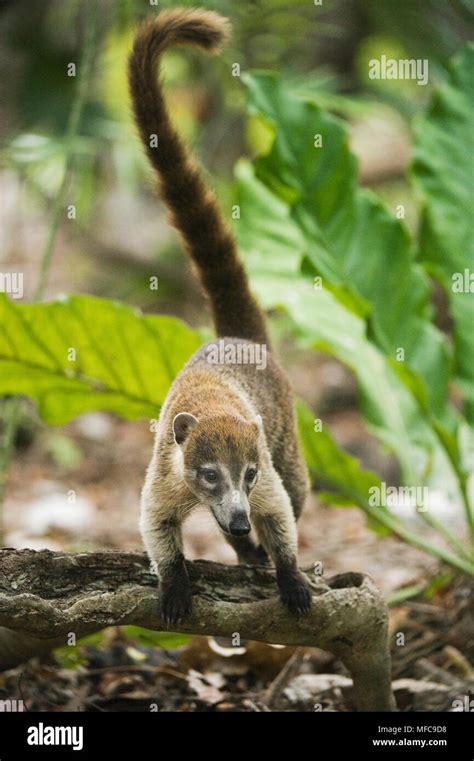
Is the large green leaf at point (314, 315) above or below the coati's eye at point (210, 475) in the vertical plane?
above

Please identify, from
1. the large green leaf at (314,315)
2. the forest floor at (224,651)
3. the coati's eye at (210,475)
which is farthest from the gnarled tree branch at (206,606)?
the large green leaf at (314,315)

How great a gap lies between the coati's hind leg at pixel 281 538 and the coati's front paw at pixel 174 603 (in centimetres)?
27

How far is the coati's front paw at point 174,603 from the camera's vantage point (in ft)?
7.42

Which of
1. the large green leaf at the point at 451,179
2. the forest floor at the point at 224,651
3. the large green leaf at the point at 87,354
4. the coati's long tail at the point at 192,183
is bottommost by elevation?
the forest floor at the point at 224,651

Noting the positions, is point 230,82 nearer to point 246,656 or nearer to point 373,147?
point 373,147

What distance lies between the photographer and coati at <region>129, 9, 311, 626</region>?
7.41ft

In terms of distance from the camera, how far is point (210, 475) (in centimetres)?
226

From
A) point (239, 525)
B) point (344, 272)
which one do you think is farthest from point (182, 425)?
point (344, 272)

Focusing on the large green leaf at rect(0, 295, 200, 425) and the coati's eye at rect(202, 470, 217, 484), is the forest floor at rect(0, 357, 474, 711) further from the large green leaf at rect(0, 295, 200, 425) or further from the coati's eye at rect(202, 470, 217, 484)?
the large green leaf at rect(0, 295, 200, 425)

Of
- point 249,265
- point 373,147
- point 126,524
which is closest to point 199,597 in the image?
point 249,265

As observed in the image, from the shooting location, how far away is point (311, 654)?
3332 millimetres

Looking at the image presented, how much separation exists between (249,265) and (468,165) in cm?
105

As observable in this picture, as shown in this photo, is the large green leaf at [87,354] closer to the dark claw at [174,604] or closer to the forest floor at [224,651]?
the forest floor at [224,651]

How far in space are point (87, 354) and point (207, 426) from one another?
976 mm
